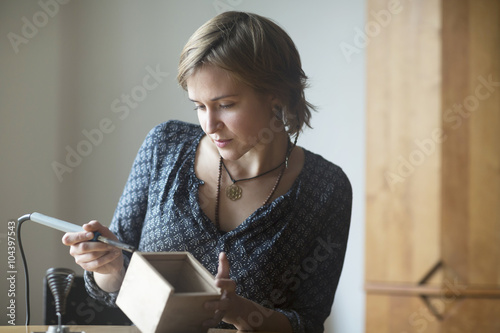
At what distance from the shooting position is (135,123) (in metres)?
2.57

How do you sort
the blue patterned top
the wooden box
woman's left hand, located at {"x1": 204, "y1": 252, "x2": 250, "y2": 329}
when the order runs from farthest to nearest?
the blue patterned top, woman's left hand, located at {"x1": 204, "y1": 252, "x2": 250, "y2": 329}, the wooden box

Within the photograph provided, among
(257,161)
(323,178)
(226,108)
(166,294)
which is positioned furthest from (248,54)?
(166,294)

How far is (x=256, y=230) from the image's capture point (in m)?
1.60

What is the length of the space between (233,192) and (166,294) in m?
0.67

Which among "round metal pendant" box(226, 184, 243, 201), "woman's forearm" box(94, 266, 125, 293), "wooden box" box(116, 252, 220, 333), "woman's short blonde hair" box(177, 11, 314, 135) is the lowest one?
"woman's forearm" box(94, 266, 125, 293)

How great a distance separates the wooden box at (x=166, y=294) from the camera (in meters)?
1.07

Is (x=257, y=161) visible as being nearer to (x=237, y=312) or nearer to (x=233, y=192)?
(x=233, y=192)

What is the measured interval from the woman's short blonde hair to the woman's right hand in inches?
18.2

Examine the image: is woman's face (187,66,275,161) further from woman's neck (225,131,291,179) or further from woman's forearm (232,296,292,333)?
woman's forearm (232,296,292,333)

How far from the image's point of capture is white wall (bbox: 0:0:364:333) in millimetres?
2367

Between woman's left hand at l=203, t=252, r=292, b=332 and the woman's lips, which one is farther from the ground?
the woman's lips

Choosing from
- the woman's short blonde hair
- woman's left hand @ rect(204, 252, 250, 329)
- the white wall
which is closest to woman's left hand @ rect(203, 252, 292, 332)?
woman's left hand @ rect(204, 252, 250, 329)

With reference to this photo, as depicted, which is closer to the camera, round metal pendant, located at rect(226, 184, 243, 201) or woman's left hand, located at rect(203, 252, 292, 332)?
woman's left hand, located at rect(203, 252, 292, 332)

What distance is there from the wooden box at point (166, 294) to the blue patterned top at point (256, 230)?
1.10ft
